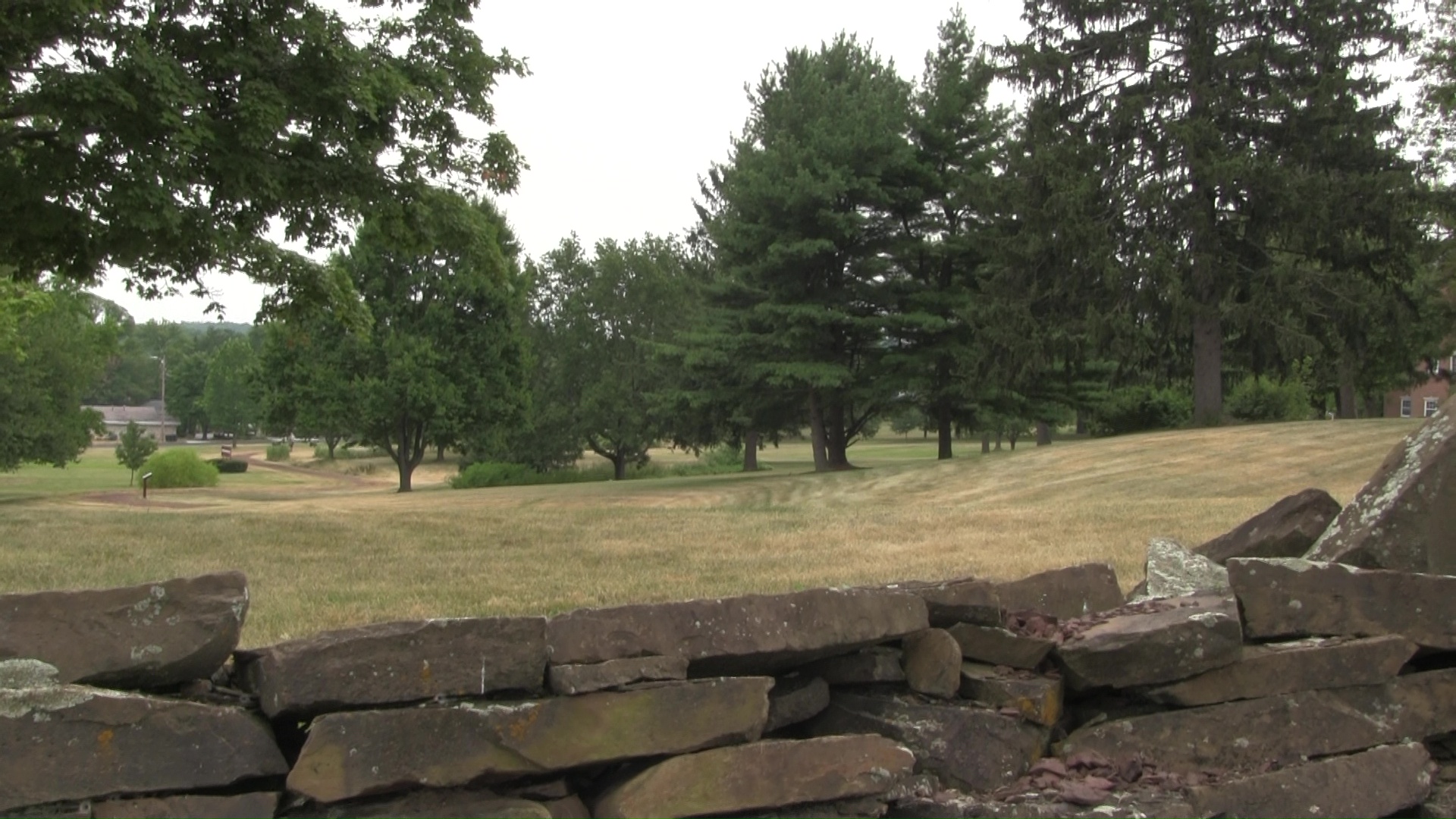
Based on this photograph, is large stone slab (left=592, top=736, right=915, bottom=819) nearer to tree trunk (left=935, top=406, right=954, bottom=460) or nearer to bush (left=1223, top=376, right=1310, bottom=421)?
tree trunk (left=935, top=406, right=954, bottom=460)

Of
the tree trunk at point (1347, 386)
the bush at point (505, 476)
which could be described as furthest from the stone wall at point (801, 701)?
the bush at point (505, 476)

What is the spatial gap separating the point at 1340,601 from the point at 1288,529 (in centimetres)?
145

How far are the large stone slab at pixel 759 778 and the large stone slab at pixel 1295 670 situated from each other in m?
1.38

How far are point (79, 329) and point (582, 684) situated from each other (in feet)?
146

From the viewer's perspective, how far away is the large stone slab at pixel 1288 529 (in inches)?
245

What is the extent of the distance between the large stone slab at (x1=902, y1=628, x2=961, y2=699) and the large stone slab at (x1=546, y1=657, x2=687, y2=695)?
3.54 ft

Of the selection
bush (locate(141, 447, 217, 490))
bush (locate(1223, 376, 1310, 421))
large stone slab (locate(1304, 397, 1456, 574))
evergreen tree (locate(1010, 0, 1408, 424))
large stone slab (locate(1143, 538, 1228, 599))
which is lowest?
bush (locate(141, 447, 217, 490))

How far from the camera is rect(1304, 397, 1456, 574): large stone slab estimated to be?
5.32 meters

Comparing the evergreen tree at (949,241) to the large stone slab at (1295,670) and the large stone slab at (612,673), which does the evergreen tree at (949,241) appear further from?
the large stone slab at (612,673)

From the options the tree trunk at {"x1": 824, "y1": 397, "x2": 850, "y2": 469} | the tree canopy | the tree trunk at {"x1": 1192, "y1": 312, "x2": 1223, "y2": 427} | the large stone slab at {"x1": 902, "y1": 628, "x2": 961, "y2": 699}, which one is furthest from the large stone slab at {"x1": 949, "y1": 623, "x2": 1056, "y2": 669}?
the tree trunk at {"x1": 824, "y1": 397, "x2": 850, "y2": 469}

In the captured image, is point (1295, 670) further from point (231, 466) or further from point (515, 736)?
point (231, 466)

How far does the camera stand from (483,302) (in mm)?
40438

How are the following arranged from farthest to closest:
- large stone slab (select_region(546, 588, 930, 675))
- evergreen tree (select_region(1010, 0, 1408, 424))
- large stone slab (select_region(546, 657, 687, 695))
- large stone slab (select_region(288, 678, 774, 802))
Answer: evergreen tree (select_region(1010, 0, 1408, 424))
large stone slab (select_region(546, 588, 930, 675))
large stone slab (select_region(546, 657, 687, 695))
large stone slab (select_region(288, 678, 774, 802))

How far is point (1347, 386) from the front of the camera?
146ft
